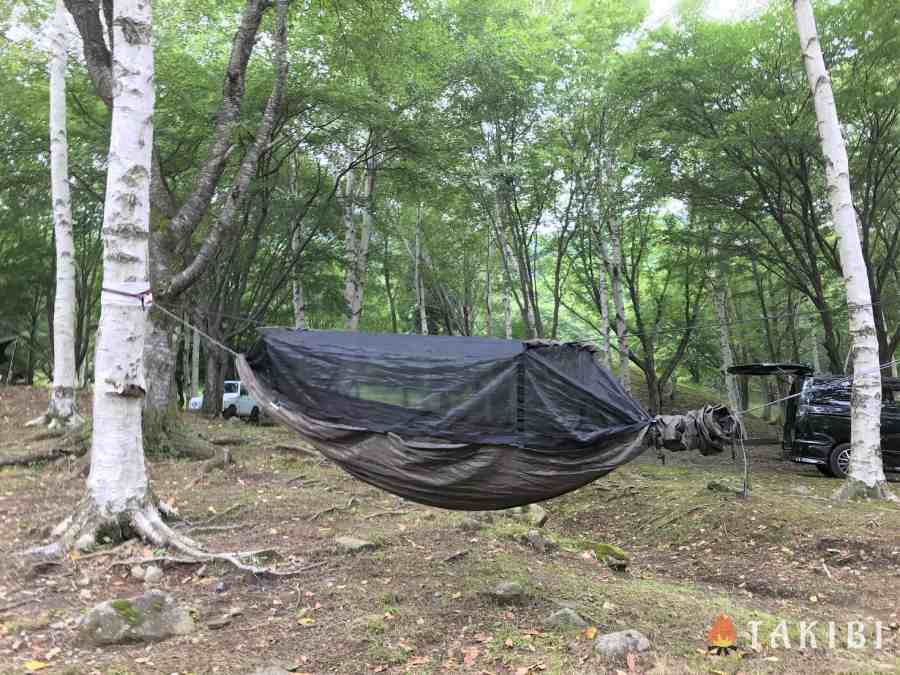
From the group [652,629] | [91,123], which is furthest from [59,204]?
[652,629]

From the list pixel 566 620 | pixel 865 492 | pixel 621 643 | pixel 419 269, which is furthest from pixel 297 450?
pixel 419 269

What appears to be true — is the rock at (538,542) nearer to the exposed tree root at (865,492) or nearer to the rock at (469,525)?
the rock at (469,525)

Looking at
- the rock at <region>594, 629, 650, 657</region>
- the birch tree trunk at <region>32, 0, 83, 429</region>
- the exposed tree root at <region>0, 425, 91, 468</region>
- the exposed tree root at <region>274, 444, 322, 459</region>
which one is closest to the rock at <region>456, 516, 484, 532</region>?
the rock at <region>594, 629, 650, 657</region>

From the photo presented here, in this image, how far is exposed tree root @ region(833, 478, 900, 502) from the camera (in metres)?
6.11

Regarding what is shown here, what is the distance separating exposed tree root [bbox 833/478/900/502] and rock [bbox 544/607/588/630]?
4.34 meters

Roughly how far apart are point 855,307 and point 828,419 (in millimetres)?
2433

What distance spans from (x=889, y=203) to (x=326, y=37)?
34.6 ft

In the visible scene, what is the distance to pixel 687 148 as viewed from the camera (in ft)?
34.3

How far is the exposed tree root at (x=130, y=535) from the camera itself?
381 cm

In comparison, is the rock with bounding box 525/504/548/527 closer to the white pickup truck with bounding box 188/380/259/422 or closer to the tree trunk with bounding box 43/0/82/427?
the tree trunk with bounding box 43/0/82/427

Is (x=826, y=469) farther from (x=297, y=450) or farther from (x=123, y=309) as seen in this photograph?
(x=123, y=309)

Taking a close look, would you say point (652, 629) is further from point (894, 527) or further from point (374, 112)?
point (374, 112)

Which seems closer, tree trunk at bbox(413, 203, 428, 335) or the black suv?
the black suv

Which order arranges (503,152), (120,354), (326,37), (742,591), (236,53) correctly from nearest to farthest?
(120,354), (742,591), (236,53), (326,37), (503,152)
